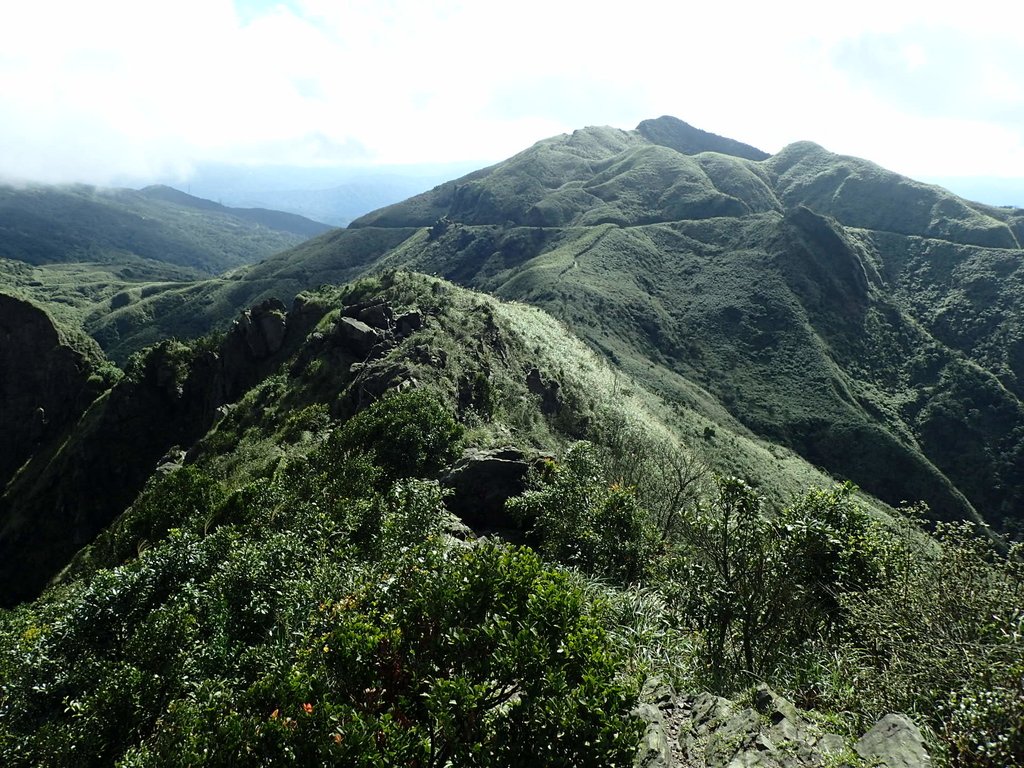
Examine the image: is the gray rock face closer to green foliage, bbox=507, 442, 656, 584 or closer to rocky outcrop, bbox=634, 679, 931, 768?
rocky outcrop, bbox=634, 679, 931, 768

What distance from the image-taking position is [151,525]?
874 inches

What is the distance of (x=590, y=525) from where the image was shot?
17828 millimetres

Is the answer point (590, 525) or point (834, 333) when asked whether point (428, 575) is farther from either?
point (834, 333)

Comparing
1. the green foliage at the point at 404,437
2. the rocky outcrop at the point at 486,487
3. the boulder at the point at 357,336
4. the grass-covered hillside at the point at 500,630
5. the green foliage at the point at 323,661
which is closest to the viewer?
the green foliage at the point at 323,661

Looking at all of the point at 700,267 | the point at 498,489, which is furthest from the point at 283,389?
the point at 700,267

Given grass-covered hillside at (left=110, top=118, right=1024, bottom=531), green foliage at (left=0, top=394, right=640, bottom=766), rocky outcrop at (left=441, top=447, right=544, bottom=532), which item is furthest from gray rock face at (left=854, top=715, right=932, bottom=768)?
grass-covered hillside at (left=110, top=118, right=1024, bottom=531)

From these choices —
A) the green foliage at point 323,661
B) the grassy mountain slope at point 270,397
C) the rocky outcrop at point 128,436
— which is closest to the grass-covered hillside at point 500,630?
the green foliage at point 323,661

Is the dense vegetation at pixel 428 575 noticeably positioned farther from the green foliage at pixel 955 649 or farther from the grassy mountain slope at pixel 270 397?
the grassy mountain slope at pixel 270 397

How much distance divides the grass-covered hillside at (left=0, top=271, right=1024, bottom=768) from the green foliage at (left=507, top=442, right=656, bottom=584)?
0.08m

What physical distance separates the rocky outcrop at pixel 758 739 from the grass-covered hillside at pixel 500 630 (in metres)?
0.05

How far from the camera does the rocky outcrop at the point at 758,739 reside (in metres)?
7.39

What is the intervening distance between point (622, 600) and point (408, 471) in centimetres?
1285

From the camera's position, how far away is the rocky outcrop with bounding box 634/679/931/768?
7.39 meters

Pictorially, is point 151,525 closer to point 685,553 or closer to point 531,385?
point 685,553
